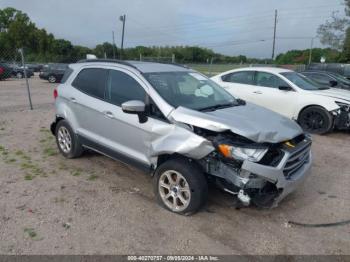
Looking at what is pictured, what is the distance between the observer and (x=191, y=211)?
11.0ft

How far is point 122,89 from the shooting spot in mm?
→ 4012

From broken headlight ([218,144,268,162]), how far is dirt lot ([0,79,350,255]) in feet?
2.70

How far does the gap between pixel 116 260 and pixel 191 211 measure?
998 mm

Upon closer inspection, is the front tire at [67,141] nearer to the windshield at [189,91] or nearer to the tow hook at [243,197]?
the windshield at [189,91]

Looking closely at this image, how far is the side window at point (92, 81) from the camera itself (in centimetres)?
430

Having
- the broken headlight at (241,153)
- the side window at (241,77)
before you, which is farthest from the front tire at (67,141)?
the side window at (241,77)

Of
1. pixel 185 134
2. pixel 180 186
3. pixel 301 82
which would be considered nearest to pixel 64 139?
pixel 180 186

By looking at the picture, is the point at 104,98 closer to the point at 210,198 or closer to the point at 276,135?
the point at 210,198

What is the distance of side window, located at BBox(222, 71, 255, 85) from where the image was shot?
318 inches

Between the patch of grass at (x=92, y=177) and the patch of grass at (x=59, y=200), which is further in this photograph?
the patch of grass at (x=92, y=177)

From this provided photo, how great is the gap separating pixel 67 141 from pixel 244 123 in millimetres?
3150

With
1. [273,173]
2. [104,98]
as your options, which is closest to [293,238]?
[273,173]

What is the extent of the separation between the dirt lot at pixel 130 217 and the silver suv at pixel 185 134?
344 millimetres

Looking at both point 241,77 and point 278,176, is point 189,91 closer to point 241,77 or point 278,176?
point 278,176
